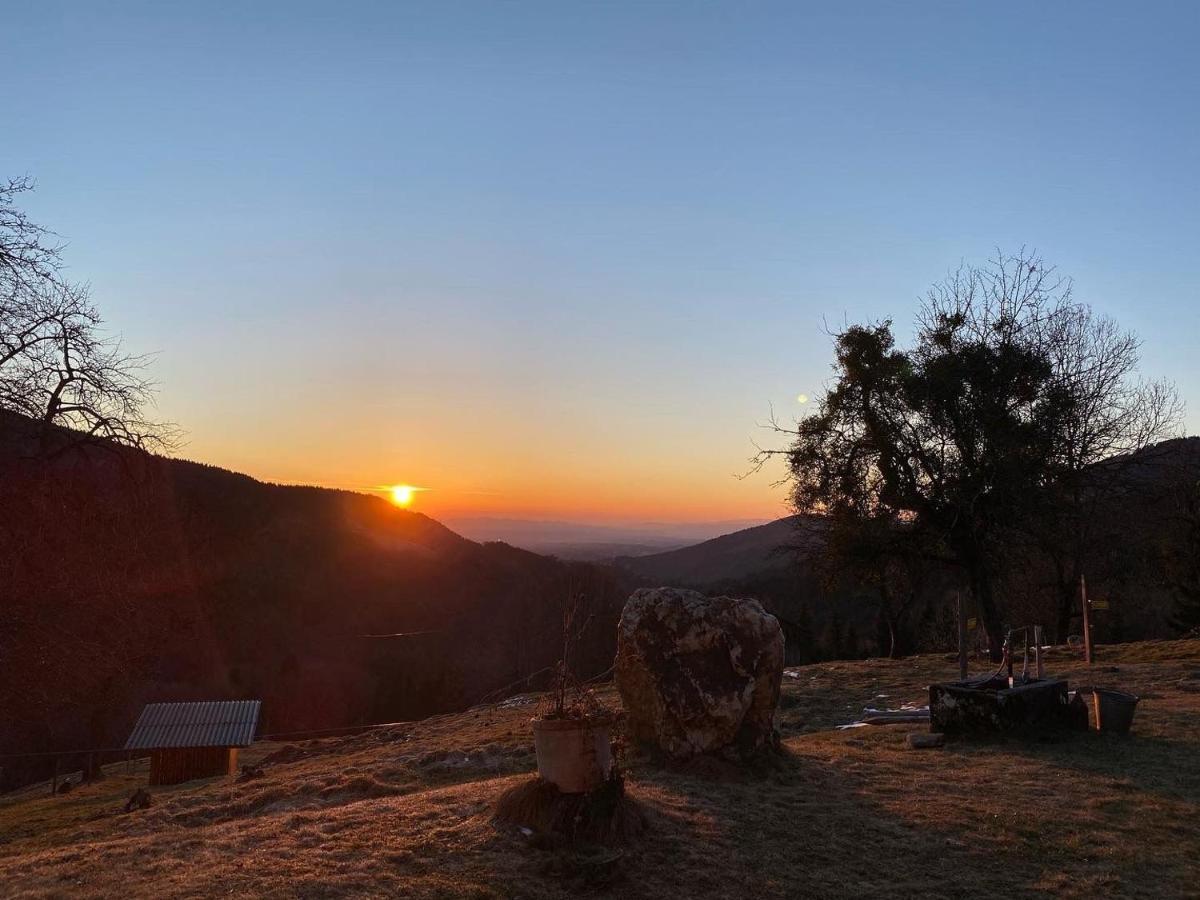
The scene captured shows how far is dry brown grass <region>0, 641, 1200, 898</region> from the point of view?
23.1 feet

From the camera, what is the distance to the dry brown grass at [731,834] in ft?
23.1

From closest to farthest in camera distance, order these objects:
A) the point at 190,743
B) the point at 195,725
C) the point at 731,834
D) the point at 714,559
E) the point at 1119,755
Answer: the point at 731,834 → the point at 1119,755 → the point at 190,743 → the point at 195,725 → the point at 714,559

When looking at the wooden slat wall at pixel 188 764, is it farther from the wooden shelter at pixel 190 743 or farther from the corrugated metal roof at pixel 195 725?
the corrugated metal roof at pixel 195 725

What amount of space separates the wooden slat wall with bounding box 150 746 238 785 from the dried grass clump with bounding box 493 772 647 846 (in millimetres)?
19979

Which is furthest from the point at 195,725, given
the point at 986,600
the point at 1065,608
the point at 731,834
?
the point at 1065,608

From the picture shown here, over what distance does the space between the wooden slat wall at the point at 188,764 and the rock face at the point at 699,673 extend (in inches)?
713

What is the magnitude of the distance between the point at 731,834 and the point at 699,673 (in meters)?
2.98

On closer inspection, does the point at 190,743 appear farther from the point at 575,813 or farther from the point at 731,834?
the point at 731,834

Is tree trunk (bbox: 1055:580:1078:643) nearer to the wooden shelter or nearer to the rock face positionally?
the rock face

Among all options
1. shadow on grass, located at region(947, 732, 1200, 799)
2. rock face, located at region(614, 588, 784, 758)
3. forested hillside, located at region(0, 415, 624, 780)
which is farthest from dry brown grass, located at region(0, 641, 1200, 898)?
forested hillside, located at region(0, 415, 624, 780)

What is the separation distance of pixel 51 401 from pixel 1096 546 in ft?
98.8

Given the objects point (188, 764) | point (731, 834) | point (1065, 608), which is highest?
point (1065, 608)

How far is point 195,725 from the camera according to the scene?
25.3 m

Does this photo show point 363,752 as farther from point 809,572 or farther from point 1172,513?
point 1172,513
